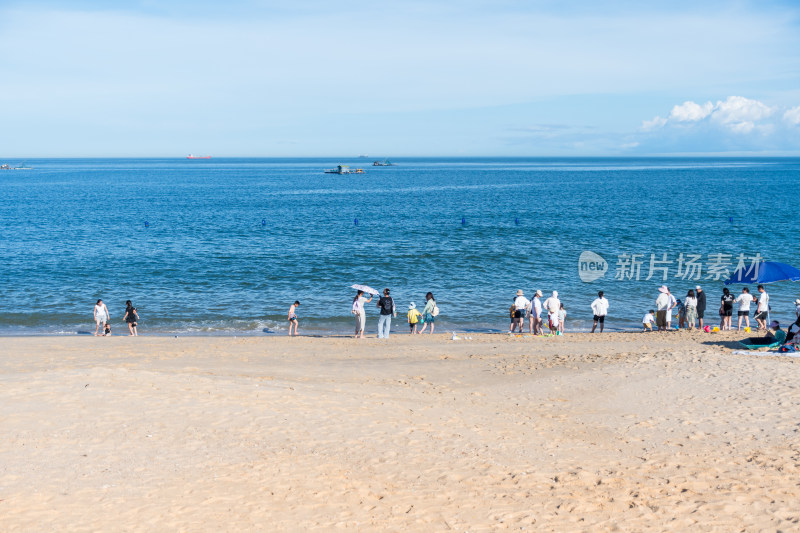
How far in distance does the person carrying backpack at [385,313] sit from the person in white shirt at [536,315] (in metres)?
4.72

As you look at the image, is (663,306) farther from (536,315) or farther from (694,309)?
(536,315)

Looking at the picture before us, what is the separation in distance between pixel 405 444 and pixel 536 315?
12138 millimetres

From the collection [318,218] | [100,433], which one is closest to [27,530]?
[100,433]

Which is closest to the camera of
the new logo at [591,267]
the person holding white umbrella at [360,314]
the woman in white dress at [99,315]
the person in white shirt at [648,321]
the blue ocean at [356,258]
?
the person holding white umbrella at [360,314]

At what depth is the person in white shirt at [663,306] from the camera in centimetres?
2216

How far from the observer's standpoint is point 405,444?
35.4ft

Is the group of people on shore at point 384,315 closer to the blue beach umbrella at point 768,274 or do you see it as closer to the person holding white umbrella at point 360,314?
the person holding white umbrella at point 360,314

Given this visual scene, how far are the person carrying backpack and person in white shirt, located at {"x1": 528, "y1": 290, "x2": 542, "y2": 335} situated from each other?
4.72 metres

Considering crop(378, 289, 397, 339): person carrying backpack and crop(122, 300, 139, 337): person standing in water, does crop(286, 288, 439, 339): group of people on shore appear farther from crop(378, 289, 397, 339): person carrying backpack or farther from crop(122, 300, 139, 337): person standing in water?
crop(122, 300, 139, 337): person standing in water

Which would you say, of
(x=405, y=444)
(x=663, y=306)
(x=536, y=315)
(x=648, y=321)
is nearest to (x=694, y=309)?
(x=663, y=306)

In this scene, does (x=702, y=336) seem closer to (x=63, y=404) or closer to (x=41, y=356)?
(x=63, y=404)

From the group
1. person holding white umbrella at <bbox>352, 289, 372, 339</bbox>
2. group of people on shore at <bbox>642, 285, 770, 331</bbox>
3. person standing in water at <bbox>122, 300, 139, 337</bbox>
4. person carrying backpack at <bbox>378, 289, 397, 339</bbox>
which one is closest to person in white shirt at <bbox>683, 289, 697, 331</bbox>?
group of people on shore at <bbox>642, 285, 770, 331</bbox>

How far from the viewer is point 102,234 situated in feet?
174

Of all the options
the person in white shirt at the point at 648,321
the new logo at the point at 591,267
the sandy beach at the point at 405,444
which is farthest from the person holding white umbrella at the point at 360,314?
the new logo at the point at 591,267
